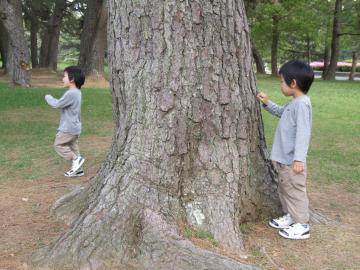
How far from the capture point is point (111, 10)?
3.79 m

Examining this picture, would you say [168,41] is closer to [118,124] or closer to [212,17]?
[212,17]

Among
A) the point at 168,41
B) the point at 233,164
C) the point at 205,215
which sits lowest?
the point at 205,215

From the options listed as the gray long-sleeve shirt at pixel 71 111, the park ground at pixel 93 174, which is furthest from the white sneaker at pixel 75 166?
the gray long-sleeve shirt at pixel 71 111

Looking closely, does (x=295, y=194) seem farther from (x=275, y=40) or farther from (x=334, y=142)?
(x=275, y=40)

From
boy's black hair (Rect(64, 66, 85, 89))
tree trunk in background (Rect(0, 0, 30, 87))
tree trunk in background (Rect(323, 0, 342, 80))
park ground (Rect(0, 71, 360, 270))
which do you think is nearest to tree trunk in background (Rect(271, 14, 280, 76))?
tree trunk in background (Rect(323, 0, 342, 80))

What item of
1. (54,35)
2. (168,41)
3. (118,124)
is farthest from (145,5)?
(54,35)

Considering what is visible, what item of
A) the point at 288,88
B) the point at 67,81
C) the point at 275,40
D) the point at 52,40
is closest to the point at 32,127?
the point at 67,81

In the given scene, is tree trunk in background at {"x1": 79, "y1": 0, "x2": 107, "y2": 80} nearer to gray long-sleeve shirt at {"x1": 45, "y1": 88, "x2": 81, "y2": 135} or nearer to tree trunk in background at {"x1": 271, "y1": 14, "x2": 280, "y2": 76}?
gray long-sleeve shirt at {"x1": 45, "y1": 88, "x2": 81, "y2": 135}

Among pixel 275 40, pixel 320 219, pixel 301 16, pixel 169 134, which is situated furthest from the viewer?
pixel 275 40

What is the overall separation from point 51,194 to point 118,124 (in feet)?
5.64

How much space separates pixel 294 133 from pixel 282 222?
2.32 feet

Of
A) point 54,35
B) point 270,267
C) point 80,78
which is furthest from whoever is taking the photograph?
point 54,35

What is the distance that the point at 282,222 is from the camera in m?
4.02

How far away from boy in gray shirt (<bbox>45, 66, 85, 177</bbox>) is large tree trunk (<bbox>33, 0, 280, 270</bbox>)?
94.4 inches
